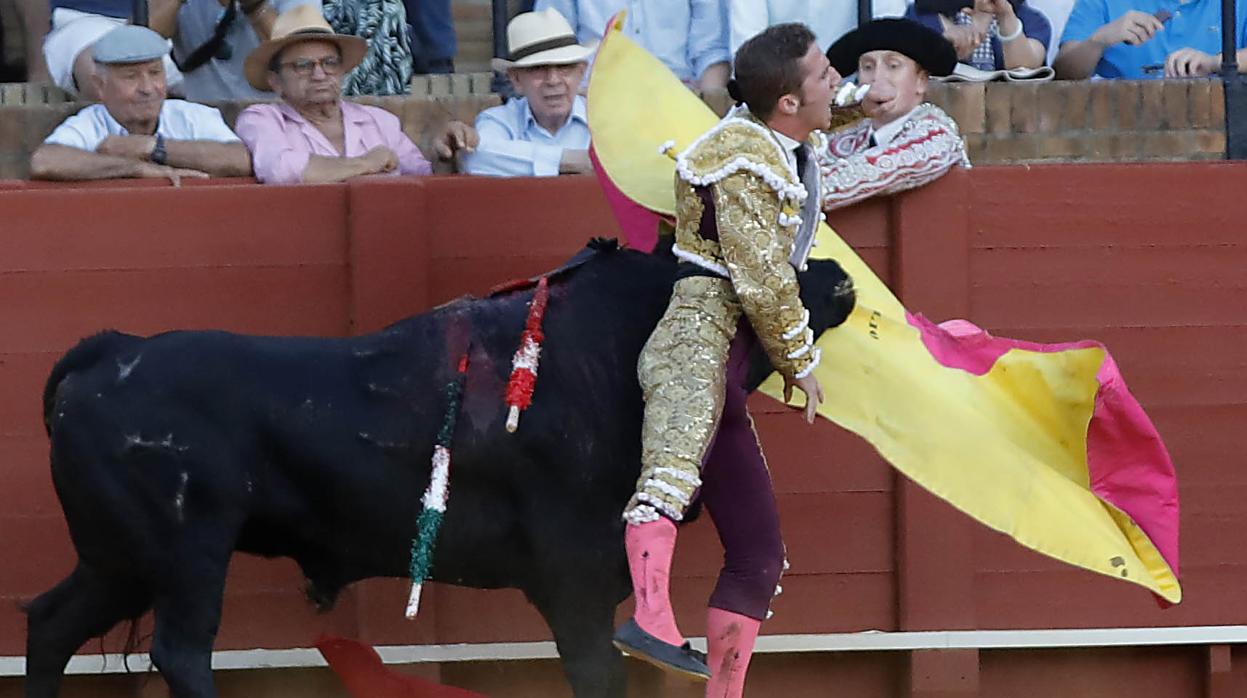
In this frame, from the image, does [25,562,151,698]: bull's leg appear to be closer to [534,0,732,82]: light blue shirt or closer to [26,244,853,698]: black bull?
[26,244,853,698]: black bull

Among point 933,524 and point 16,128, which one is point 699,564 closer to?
point 933,524

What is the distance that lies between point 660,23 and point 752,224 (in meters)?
2.73

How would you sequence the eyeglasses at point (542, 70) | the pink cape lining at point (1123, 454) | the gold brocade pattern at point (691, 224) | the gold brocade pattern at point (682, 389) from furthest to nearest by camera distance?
the eyeglasses at point (542, 70), the pink cape lining at point (1123, 454), the gold brocade pattern at point (691, 224), the gold brocade pattern at point (682, 389)

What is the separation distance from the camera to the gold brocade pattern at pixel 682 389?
13.4 ft

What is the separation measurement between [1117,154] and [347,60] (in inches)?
95.6

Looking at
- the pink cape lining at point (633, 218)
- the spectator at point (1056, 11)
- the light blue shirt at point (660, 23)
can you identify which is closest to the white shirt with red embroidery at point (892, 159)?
the pink cape lining at point (633, 218)

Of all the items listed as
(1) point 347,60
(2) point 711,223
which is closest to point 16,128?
(1) point 347,60

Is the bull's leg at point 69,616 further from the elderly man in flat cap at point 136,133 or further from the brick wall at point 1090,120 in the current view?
the brick wall at point 1090,120

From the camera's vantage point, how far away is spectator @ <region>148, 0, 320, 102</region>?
253 inches

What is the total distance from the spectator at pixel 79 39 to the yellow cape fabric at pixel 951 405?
5.96ft

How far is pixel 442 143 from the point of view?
5672 mm

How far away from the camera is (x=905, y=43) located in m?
5.17

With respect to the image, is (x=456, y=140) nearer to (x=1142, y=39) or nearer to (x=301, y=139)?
(x=301, y=139)

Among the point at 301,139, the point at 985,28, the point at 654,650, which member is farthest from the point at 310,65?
the point at 654,650
